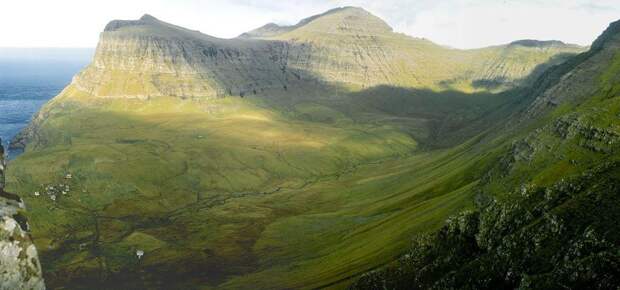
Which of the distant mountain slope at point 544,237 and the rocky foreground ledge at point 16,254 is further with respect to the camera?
the rocky foreground ledge at point 16,254

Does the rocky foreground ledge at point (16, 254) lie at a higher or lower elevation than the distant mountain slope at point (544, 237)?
lower

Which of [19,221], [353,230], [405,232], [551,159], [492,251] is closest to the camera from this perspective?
[492,251]

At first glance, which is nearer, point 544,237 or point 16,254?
point 544,237

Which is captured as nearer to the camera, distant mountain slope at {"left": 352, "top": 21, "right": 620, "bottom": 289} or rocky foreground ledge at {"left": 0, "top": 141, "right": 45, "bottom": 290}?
distant mountain slope at {"left": 352, "top": 21, "right": 620, "bottom": 289}

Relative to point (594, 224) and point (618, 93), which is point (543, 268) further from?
point (618, 93)

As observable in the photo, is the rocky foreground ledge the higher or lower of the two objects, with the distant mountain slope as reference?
lower

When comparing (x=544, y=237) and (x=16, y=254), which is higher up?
(x=544, y=237)

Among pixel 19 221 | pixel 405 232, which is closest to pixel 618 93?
pixel 405 232

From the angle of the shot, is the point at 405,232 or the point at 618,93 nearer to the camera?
the point at 405,232
